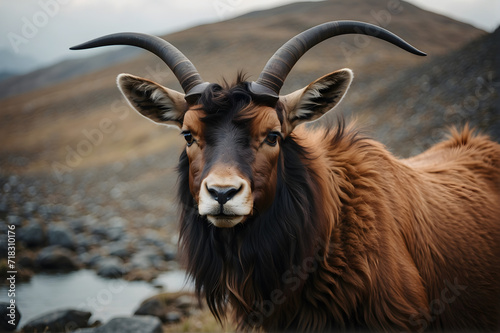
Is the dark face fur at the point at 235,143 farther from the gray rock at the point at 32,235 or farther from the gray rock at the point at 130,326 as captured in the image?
the gray rock at the point at 32,235

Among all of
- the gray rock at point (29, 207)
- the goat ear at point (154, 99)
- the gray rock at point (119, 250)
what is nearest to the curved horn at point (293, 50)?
the goat ear at point (154, 99)

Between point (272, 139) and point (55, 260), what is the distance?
33.8 ft

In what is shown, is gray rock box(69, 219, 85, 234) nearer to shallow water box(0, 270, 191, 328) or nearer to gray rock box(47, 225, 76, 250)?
gray rock box(47, 225, 76, 250)

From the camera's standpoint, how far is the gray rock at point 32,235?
13.7m

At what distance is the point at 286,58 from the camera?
428cm

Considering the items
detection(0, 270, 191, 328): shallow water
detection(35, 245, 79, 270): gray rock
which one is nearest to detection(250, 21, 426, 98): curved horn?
detection(0, 270, 191, 328): shallow water

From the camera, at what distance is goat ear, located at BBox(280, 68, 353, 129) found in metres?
4.29

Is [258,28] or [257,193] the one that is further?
[258,28]

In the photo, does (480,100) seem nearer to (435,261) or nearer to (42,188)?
(435,261)

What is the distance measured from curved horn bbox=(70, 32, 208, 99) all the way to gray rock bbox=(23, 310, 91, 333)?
456cm

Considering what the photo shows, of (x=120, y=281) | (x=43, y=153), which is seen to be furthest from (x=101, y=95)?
(x=120, y=281)

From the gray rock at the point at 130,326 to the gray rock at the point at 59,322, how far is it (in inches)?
53.0

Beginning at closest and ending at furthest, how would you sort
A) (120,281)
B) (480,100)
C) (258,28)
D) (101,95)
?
(120,281) → (480,100) → (258,28) → (101,95)

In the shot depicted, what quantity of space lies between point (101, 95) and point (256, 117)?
58288 millimetres
